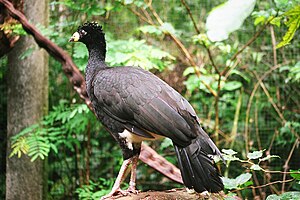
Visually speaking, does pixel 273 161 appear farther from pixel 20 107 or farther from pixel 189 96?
pixel 20 107

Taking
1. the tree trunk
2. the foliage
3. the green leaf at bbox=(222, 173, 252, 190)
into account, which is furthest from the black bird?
the tree trunk

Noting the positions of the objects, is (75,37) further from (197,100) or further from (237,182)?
(197,100)

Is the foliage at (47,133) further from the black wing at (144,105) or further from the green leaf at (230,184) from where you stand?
the green leaf at (230,184)

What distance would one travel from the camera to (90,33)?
94.5 inches

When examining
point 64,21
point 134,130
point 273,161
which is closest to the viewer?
point 134,130

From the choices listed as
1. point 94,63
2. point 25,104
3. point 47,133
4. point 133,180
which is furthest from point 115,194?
point 25,104

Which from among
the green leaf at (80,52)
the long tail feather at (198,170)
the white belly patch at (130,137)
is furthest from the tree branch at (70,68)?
the long tail feather at (198,170)

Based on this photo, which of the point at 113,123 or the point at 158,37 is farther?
the point at 158,37

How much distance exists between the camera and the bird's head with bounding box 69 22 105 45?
2.38 meters

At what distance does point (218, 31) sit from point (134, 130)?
140 centimetres

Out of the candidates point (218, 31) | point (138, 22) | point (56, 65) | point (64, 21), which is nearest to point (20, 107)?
point (56, 65)

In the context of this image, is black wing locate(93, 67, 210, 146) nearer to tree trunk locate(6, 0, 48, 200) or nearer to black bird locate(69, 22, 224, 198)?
black bird locate(69, 22, 224, 198)

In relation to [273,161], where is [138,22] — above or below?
above

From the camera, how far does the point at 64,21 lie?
3480 millimetres
